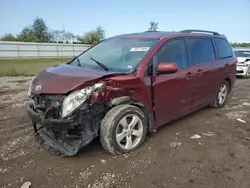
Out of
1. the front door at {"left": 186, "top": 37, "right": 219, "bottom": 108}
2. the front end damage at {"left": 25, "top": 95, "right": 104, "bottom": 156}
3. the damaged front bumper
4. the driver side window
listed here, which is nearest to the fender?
the front end damage at {"left": 25, "top": 95, "right": 104, "bottom": 156}

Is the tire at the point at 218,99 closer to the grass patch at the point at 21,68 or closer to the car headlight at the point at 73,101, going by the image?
the car headlight at the point at 73,101

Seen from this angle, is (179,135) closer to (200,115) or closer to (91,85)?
(200,115)

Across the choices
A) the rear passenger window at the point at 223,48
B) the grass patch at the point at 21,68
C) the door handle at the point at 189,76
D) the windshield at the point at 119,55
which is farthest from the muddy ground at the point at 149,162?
the grass patch at the point at 21,68

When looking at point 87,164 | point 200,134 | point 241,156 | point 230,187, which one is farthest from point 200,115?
point 87,164

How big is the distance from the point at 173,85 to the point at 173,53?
557 mm

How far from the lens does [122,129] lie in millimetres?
3168

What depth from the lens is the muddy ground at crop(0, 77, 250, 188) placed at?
2615mm

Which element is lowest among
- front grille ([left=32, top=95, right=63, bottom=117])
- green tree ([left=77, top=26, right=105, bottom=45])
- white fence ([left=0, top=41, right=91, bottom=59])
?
front grille ([left=32, top=95, right=63, bottom=117])

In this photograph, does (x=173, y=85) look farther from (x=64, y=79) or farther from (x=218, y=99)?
(x=218, y=99)

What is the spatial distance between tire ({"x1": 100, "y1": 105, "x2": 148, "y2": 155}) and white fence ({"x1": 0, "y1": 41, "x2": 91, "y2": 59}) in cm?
2514

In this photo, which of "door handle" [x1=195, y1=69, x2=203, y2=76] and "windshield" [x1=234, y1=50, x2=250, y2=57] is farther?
"windshield" [x1=234, y1=50, x2=250, y2=57]

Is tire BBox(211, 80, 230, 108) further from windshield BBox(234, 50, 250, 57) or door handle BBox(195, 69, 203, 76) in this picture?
windshield BBox(234, 50, 250, 57)

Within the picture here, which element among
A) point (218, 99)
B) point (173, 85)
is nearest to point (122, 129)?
point (173, 85)

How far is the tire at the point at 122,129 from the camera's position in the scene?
2.95m
